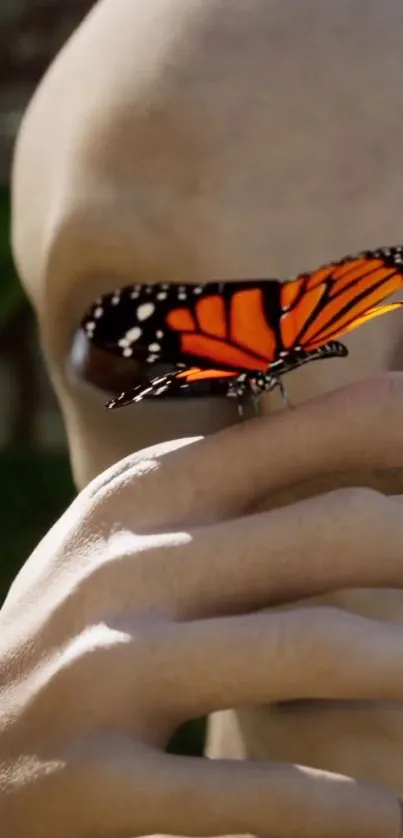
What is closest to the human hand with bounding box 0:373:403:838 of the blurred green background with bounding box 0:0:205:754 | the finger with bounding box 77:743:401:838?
the finger with bounding box 77:743:401:838

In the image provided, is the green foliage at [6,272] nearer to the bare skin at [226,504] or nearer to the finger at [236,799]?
the bare skin at [226,504]

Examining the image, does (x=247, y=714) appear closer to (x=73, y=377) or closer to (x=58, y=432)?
(x=73, y=377)

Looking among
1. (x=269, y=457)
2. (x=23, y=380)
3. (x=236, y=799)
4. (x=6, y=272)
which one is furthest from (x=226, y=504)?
(x=23, y=380)

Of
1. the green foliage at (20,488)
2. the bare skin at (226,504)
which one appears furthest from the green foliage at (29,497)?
the bare skin at (226,504)

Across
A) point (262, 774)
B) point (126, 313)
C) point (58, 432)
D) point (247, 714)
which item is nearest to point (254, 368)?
point (126, 313)

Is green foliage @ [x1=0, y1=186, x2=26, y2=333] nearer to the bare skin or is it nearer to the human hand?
the bare skin

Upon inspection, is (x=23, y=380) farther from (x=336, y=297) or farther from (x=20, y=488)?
(x=336, y=297)
